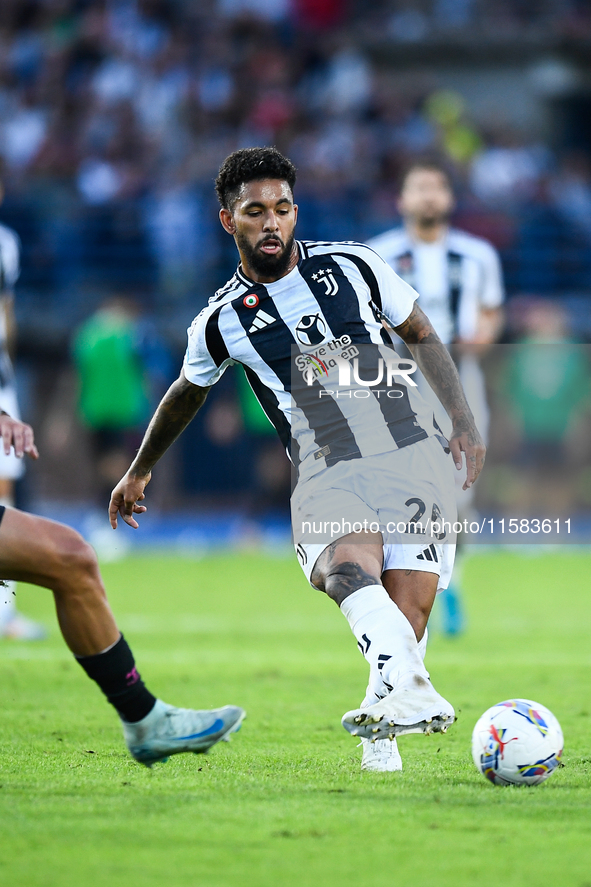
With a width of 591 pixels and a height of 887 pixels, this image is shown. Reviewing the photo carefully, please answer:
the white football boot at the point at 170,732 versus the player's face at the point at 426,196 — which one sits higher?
the player's face at the point at 426,196

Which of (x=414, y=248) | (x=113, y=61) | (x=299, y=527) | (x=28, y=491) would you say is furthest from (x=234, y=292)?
(x=113, y=61)

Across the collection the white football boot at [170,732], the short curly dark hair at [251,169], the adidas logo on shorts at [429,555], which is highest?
the short curly dark hair at [251,169]

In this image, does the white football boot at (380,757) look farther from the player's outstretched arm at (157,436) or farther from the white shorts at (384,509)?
the player's outstretched arm at (157,436)

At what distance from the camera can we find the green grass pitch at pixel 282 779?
3203 mm

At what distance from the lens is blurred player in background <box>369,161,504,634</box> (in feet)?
28.2

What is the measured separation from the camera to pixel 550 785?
4332 millimetres

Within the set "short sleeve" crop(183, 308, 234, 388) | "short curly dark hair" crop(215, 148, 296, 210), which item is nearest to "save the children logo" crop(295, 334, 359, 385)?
"short sleeve" crop(183, 308, 234, 388)

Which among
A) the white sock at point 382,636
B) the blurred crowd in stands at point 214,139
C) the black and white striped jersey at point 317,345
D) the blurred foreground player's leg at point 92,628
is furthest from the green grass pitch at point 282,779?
the blurred crowd in stands at point 214,139

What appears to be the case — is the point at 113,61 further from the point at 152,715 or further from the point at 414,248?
the point at 152,715

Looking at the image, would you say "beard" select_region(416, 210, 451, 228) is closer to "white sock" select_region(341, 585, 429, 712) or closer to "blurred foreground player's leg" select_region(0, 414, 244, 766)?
"white sock" select_region(341, 585, 429, 712)

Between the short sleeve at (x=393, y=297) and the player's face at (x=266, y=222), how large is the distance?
38cm

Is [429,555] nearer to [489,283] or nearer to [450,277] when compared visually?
[450,277]

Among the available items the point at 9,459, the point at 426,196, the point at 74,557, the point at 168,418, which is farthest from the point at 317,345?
the point at 9,459

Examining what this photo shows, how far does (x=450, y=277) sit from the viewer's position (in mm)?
8836
